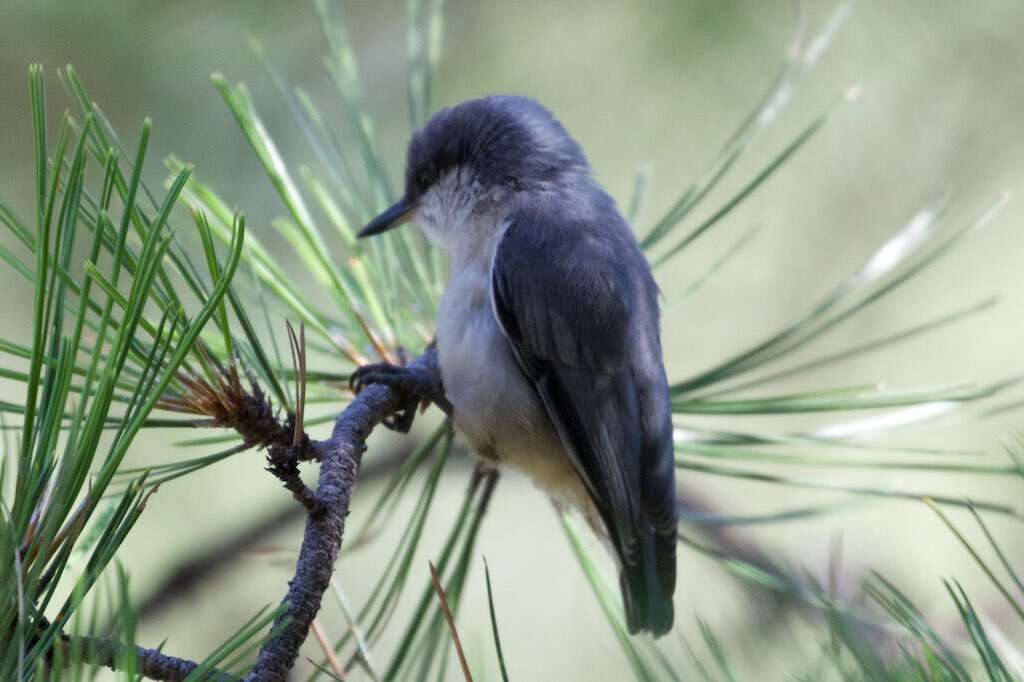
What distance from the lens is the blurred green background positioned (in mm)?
1536

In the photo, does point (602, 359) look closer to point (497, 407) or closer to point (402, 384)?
point (497, 407)

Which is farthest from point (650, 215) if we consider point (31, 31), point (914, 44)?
point (31, 31)

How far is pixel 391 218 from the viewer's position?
128 centimetres

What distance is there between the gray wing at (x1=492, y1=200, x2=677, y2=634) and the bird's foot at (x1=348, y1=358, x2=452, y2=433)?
149mm

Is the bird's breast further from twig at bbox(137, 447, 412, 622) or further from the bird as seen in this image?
twig at bbox(137, 447, 412, 622)

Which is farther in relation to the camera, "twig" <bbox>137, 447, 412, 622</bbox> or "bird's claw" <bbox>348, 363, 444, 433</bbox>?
"twig" <bbox>137, 447, 412, 622</bbox>

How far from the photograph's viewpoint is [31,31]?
1.51m

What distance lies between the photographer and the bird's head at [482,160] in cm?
148

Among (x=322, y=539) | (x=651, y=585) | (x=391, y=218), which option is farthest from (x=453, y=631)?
(x=391, y=218)

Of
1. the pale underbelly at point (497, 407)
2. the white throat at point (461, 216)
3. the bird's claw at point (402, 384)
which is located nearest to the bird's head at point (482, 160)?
the white throat at point (461, 216)

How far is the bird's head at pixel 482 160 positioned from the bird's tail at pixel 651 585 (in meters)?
0.56

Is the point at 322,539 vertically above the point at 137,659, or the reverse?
the point at 322,539

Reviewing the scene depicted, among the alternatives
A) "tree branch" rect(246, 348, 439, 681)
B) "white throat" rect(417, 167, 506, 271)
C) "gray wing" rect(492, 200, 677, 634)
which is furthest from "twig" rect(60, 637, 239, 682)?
"white throat" rect(417, 167, 506, 271)

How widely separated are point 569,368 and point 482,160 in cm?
44
